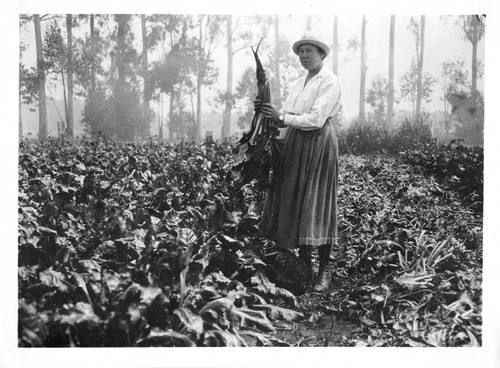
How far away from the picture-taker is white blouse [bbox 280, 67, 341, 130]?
2.47 m

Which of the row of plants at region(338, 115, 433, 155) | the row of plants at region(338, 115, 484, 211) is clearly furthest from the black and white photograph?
the row of plants at region(338, 115, 433, 155)

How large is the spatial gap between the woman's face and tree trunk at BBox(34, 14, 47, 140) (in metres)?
1.68

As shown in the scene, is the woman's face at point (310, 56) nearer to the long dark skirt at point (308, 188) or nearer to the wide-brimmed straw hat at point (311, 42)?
the wide-brimmed straw hat at point (311, 42)

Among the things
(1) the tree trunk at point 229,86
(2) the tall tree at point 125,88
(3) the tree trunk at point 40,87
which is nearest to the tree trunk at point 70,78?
(3) the tree trunk at point 40,87

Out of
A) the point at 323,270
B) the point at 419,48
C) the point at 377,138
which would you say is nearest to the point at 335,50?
the point at 419,48

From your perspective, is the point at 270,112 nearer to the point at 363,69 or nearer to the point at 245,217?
the point at 245,217

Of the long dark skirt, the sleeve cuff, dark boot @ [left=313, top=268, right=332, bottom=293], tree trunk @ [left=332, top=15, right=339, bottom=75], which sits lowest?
dark boot @ [left=313, top=268, right=332, bottom=293]

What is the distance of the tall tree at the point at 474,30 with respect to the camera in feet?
8.63

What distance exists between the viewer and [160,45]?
357 centimetres

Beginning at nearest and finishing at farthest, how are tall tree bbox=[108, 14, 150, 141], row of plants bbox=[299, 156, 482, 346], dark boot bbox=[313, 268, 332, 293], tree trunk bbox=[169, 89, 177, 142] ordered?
row of plants bbox=[299, 156, 482, 346]
dark boot bbox=[313, 268, 332, 293]
tall tree bbox=[108, 14, 150, 141]
tree trunk bbox=[169, 89, 177, 142]

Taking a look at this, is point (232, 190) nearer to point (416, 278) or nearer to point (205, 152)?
point (416, 278)

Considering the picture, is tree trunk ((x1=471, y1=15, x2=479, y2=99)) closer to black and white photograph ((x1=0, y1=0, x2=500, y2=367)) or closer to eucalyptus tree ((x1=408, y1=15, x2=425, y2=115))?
black and white photograph ((x1=0, y1=0, x2=500, y2=367))

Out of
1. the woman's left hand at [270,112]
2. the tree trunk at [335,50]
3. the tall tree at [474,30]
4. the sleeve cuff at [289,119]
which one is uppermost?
the tree trunk at [335,50]
